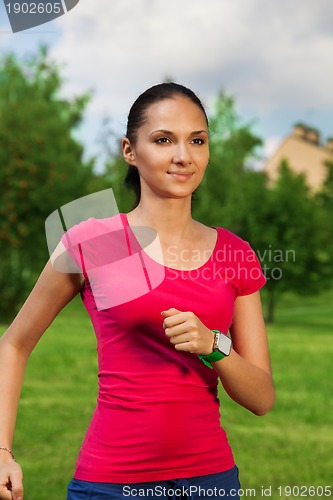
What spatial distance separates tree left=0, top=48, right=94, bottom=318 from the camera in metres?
31.1

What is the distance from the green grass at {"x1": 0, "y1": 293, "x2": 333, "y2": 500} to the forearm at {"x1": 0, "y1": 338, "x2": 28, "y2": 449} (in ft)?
15.1

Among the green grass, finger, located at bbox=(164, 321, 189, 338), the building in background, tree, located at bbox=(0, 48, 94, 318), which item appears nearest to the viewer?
finger, located at bbox=(164, 321, 189, 338)

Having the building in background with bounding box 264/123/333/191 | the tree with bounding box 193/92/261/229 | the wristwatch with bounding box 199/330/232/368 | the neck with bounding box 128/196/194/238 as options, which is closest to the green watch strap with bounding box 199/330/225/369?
the wristwatch with bounding box 199/330/232/368

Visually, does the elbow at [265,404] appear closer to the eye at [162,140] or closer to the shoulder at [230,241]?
the shoulder at [230,241]

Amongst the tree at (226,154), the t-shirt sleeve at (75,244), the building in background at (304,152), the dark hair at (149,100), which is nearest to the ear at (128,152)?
the dark hair at (149,100)

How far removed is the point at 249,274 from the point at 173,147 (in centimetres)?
41

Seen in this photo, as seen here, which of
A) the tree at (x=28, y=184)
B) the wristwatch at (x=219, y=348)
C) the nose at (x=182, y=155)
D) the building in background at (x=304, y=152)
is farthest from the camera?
the building in background at (x=304, y=152)

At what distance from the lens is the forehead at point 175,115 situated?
7.50 feet

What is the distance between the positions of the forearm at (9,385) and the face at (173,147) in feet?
1.93

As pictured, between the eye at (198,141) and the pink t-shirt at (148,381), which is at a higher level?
Answer: the eye at (198,141)

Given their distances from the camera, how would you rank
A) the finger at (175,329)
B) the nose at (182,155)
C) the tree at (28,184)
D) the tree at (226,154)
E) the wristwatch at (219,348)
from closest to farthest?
1. the finger at (175,329)
2. the wristwatch at (219,348)
3. the nose at (182,155)
4. the tree at (28,184)
5. the tree at (226,154)

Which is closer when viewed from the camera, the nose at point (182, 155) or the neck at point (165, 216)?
the nose at point (182, 155)

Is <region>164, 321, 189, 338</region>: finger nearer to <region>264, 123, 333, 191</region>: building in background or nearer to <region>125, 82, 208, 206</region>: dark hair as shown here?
<region>125, 82, 208, 206</region>: dark hair

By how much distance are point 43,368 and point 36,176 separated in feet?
61.1
